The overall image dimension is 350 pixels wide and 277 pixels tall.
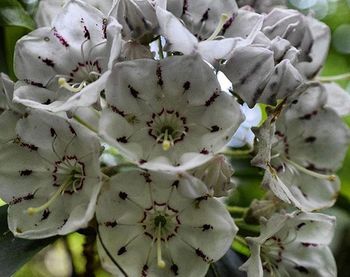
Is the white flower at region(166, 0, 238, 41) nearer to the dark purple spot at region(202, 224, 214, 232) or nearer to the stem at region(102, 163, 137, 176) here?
the stem at region(102, 163, 137, 176)

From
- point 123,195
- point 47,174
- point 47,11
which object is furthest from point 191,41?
point 47,11

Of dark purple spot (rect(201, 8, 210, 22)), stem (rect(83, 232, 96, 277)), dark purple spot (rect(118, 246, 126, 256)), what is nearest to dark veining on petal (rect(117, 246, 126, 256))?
dark purple spot (rect(118, 246, 126, 256))

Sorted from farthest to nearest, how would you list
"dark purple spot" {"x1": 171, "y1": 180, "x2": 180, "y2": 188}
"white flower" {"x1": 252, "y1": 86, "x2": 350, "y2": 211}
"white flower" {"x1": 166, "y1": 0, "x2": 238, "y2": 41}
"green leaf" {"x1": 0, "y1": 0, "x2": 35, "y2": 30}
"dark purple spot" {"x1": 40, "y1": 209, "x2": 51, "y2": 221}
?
"green leaf" {"x1": 0, "y1": 0, "x2": 35, "y2": 30} < "white flower" {"x1": 252, "y1": 86, "x2": 350, "y2": 211} < "white flower" {"x1": 166, "y1": 0, "x2": 238, "y2": 41} < "dark purple spot" {"x1": 40, "y1": 209, "x2": 51, "y2": 221} < "dark purple spot" {"x1": 171, "y1": 180, "x2": 180, "y2": 188}

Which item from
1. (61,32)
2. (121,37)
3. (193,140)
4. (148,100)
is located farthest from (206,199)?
(61,32)

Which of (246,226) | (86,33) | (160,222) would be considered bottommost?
(246,226)

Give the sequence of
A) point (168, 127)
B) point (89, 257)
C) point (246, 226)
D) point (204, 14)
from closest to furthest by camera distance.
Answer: point (168, 127) → point (204, 14) → point (246, 226) → point (89, 257)

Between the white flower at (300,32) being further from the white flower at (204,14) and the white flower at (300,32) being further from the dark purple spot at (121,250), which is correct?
the dark purple spot at (121,250)

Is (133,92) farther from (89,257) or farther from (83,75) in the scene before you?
(89,257)
